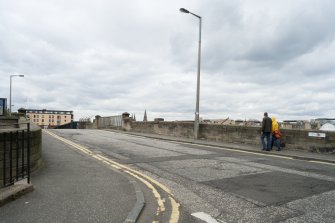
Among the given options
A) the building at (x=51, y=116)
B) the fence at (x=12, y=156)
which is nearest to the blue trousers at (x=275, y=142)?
the fence at (x=12, y=156)

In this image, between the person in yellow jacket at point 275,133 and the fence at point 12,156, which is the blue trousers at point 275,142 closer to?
the person in yellow jacket at point 275,133

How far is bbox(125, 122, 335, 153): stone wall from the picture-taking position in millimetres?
15820

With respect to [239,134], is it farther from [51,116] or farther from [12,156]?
[51,116]

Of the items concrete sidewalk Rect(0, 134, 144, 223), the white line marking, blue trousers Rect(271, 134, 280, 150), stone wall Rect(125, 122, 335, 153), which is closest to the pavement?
concrete sidewalk Rect(0, 134, 144, 223)

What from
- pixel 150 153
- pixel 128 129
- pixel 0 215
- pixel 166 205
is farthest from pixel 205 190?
pixel 128 129

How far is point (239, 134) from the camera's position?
796 inches

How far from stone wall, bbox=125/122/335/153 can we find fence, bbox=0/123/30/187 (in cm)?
1260

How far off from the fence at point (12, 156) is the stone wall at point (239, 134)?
12.6m

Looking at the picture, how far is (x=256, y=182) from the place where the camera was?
8.64 metres

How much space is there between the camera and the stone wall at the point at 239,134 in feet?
51.9

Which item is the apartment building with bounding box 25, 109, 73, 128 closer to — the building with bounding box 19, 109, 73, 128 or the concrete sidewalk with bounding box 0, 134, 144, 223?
the building with bounding box 19, 109, 73, 128

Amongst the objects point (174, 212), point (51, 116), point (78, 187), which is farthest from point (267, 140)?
point (51, 116)

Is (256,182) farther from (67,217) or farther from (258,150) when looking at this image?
(258,150)

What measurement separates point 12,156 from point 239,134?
1453cm
